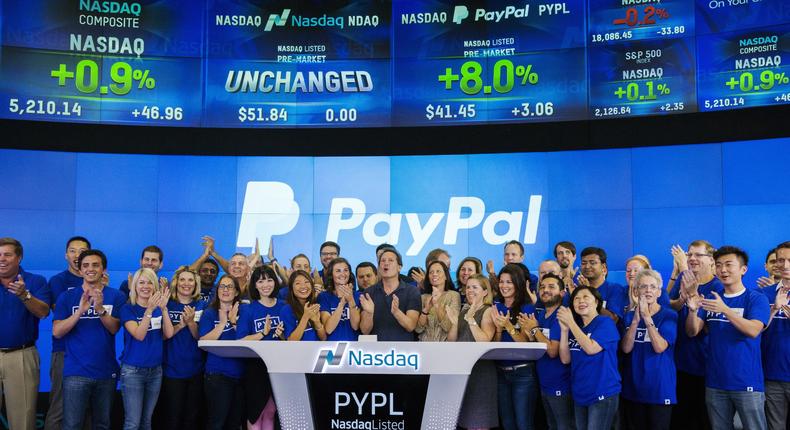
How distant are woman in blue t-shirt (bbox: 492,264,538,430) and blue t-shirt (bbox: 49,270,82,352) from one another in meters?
3.60

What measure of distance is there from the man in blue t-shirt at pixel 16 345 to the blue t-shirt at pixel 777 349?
5.55m

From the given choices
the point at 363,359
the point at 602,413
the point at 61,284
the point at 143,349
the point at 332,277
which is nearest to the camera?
the point at 363,359

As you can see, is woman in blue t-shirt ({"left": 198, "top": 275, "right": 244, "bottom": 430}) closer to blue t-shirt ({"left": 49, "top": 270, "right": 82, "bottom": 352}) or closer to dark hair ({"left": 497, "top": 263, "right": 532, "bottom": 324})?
blue t-shirt ({"left": 49, "top": 270, "right": 82, "bottom": 352})

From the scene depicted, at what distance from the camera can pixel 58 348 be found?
714 centimetres

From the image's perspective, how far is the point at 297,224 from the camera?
32.9ft

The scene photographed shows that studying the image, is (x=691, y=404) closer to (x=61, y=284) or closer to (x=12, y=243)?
(x=61, y=284)

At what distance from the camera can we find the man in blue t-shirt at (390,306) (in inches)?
249

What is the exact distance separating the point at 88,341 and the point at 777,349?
16.8 ft

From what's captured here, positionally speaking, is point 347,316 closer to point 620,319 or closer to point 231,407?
point 231,407

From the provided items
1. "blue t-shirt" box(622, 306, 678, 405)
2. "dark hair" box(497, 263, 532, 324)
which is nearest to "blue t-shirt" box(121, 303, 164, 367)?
"dark hair" box(497, 263, 532, 324)

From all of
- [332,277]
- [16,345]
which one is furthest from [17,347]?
[332,277]

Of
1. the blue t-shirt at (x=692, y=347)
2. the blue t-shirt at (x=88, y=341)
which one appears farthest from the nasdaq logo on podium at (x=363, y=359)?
the blue t-shirt at (x=692, y=347)

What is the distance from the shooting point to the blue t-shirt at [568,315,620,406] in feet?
18.6

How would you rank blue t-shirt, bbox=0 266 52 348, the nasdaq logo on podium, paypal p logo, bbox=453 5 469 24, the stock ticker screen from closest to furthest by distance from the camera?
1. the nasdaq logo on podium
2. blue t-shirt, bbox=0 266 52 348
3. the stock ticker screen
4. paypal p logo, bbox=453 5 469 24
